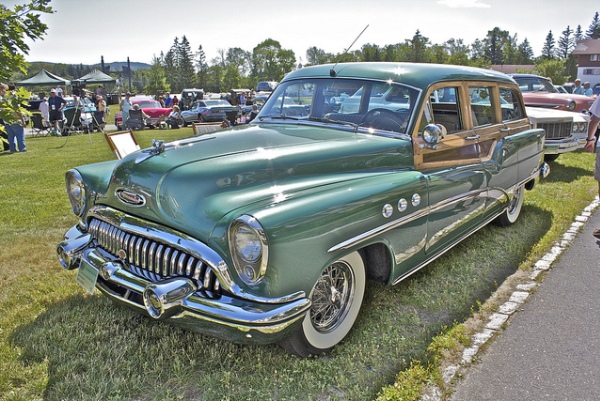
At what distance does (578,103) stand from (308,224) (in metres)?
10.7

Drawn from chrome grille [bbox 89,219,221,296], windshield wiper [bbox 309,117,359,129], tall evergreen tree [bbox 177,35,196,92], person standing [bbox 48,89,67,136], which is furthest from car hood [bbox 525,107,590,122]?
tall evergreen tree [bbox 177,35,196,92]

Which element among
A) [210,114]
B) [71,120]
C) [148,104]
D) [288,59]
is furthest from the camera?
[288,59]

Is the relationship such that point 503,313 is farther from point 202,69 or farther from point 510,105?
point 202,69

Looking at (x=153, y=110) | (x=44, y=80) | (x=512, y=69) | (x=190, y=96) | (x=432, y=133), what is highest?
(x=512, y=69)

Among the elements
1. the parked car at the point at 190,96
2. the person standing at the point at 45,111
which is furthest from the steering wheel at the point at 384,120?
the parked car at the point at 190,96

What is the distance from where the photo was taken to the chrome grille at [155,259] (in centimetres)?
242

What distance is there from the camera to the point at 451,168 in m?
3.68

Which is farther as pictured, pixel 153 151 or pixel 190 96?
pixel 190 96

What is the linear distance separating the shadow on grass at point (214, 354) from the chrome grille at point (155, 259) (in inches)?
20.9

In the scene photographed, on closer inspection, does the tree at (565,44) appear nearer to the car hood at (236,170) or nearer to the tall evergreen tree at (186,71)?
the tall evergreen tree at (186,71)

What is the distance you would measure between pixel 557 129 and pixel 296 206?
7345mm

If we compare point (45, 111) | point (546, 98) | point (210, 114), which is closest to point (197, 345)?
point (546, 98)

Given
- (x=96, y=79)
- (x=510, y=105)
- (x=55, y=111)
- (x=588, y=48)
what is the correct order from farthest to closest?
(x=588, y=48) < (x=96, y=79) < (x=55, y=111) < (x=510, y=105)

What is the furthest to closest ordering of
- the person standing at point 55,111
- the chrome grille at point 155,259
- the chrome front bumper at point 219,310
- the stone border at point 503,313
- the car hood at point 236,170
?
the person standing at point 55,111 < the stone border at point 503,313 < the car hood at point 236,170 < the chrome grille at point 155,259 < the chrome front bumper at point 219,310
